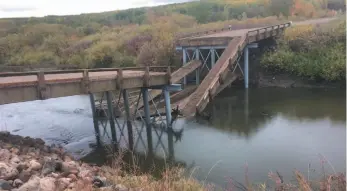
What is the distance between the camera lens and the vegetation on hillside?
22234 mm

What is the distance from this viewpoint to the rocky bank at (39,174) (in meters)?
6.48

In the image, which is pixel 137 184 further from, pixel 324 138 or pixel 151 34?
pixel 151 34

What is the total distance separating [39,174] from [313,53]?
2117 cm

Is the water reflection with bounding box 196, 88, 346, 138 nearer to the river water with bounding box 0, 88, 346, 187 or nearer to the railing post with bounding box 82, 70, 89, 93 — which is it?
the river water with bounding box 0, 88, 346, 187

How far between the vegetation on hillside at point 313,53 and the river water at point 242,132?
150 cm

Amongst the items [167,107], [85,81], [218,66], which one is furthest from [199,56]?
[85,81]

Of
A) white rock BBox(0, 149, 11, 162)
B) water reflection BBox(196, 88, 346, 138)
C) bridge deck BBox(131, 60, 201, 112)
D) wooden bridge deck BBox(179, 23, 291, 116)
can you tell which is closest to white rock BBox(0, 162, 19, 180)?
white rock BBox(0, 149, 11, 162)

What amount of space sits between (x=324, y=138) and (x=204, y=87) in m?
6.06

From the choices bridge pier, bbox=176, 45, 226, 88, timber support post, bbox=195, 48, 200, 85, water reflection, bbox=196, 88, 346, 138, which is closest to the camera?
water reflection, bbox=196, 88, 346, 138

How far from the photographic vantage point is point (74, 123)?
17625mm

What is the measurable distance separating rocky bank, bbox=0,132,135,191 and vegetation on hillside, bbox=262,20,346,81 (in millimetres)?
18438

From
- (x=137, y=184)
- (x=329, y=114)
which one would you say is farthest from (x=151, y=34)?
(x=137, y=184)

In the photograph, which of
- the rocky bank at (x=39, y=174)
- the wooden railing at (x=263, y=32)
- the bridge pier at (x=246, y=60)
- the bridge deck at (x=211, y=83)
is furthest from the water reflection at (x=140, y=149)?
the bridge pier at (x=246, y=60)

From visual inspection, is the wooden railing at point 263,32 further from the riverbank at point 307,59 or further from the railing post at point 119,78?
the railing post at point 119,78
